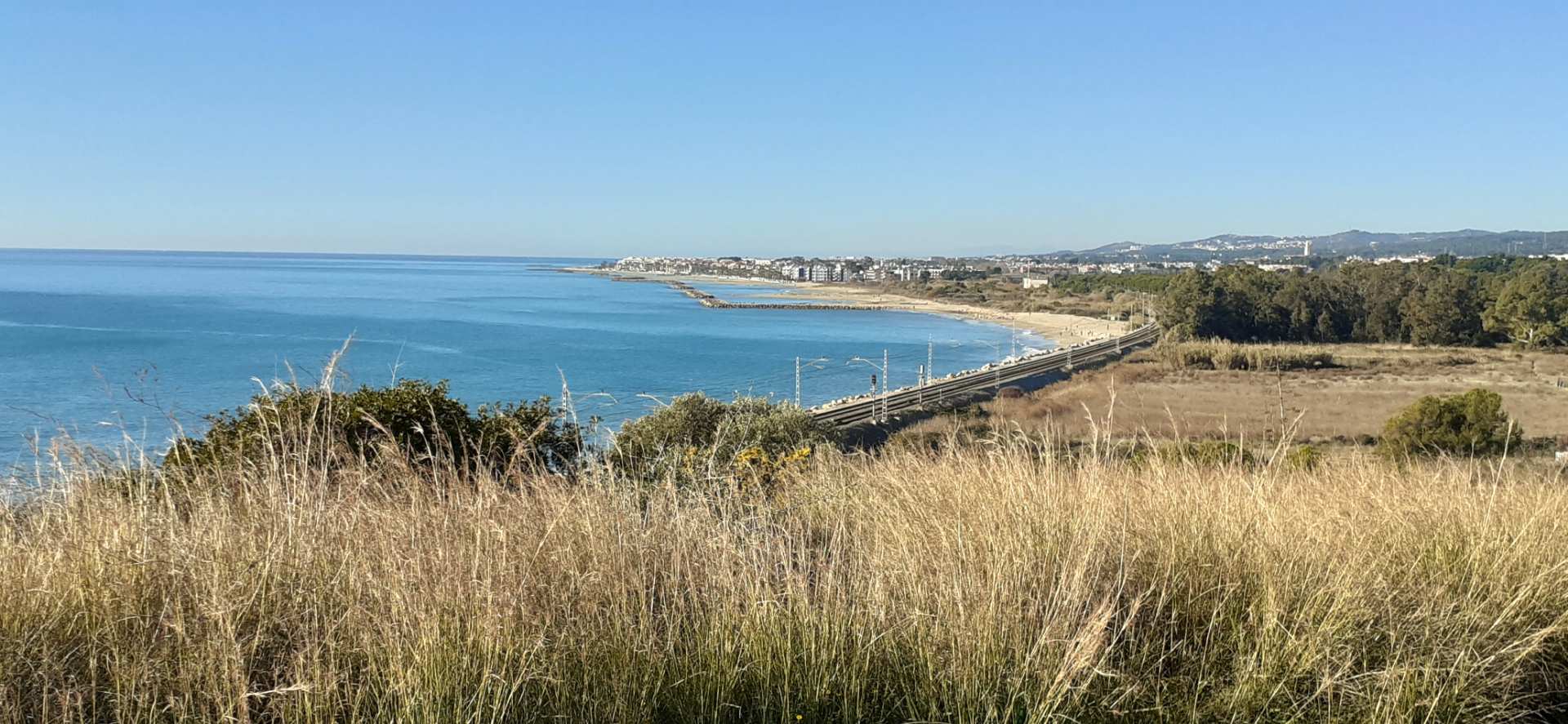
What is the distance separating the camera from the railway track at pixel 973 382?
34.8 meters

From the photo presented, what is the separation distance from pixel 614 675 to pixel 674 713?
20 centimetres

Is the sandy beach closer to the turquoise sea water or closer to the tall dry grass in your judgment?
the turquoise sea water

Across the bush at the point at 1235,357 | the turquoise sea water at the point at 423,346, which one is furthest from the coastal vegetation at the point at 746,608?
the bush at the point at 1235,357

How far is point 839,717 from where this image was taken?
2.70 m

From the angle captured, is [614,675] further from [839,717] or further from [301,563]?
[301,563]

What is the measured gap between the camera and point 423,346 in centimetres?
6166

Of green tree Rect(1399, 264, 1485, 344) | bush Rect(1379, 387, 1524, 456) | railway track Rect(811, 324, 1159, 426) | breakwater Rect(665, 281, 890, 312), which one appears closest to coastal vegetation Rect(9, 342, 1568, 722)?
railway track Rect(811, 324, 1159, 426)

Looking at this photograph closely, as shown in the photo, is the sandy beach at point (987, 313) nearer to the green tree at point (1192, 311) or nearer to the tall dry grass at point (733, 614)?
the green tree at point (1192, 311)

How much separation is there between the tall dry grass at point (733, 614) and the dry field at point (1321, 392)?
22.4 meters

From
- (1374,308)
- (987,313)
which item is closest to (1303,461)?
(1374,308)

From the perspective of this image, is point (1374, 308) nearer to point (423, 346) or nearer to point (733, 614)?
point (423, 346)

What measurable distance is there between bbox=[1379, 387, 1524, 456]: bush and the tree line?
143ft

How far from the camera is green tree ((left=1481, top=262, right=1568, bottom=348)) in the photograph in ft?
190

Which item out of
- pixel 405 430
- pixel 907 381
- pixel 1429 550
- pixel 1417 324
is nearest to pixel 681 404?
pixel 405 430
